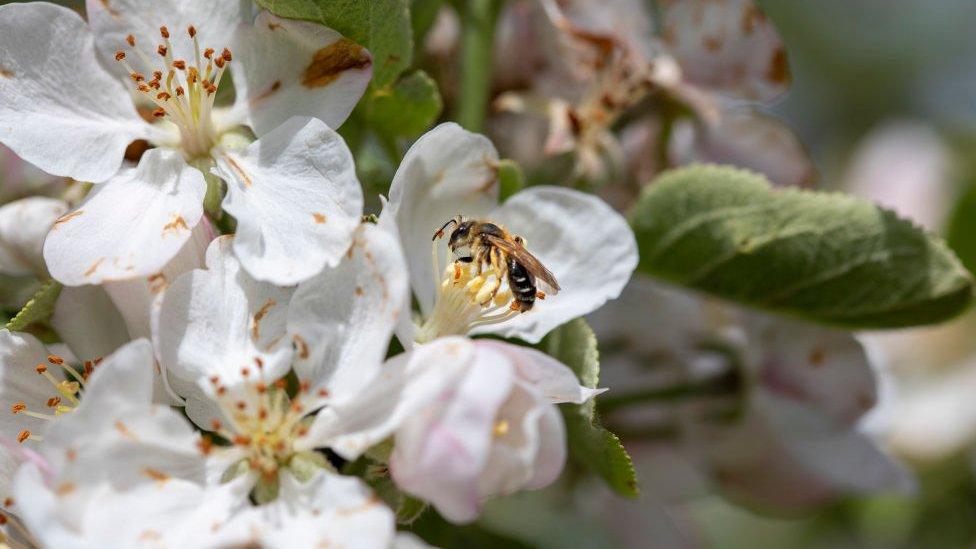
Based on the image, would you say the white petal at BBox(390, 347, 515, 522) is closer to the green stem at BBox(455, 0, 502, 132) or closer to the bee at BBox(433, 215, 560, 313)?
the bee at BBox(433, 215, 560, 313)

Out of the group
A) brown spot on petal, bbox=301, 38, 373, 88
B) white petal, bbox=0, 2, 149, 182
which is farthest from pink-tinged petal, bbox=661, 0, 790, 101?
white petal, bbox=0, 2, 149, 182

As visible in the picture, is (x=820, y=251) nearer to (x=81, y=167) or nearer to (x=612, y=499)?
(x=612, y=499)

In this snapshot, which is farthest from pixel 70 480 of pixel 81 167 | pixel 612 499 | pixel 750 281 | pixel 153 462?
pixel 612 499

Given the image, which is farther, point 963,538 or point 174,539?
point 963,538

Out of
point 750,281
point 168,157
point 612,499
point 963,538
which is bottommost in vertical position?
point 963,538

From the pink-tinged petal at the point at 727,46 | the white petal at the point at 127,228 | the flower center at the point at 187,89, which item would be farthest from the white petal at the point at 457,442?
the pink-tinged petal at the point at 727,46

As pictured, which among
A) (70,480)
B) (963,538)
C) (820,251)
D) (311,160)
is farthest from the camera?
(963,538)

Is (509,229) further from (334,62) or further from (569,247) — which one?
(334,62)
